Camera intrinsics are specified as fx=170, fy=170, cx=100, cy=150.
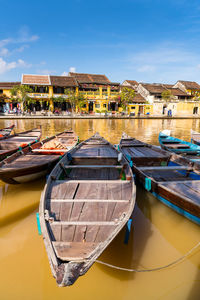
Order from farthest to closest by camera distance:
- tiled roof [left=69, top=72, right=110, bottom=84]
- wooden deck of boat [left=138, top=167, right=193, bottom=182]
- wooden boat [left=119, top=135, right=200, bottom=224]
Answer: tiled roof [left=69, top=72, right=110, bottom=84]
wooden deck of boat [left=138, top=167, right=193, bottom=182]
wooden boat [left=119, top=135, right=200, bottom=224]

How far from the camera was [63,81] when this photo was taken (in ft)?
113

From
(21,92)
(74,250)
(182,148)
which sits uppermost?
(21,92)

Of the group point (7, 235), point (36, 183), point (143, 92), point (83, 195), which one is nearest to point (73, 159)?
point (36, 183)

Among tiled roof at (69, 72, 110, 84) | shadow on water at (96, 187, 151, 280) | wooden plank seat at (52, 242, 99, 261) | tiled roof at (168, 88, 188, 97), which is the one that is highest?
tiled roof at (69, 72, 110, 84)

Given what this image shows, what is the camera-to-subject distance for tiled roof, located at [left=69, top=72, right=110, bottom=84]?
36362 mm

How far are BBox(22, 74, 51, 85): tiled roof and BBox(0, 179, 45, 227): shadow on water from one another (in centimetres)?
3124

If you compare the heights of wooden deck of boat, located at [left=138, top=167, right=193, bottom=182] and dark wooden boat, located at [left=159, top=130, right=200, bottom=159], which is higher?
dark wooden boat, located at [left=159, top=130, right=200, bottom=159]

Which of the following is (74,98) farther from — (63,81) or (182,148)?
(182,148)

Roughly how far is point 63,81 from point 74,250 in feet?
119

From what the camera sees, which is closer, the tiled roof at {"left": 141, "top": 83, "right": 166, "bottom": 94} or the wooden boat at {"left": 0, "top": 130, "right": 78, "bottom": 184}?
the wooden boat at {"left": 0, "top": 130, "right": 78, "bottom": 184}

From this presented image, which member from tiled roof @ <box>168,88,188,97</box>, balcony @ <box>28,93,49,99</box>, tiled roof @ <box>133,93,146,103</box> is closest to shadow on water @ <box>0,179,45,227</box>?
balcony @ <box>28,93,49,99</box>

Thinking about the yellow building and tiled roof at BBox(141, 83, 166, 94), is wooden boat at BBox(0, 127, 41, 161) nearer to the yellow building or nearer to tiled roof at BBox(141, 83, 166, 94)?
the yellow building

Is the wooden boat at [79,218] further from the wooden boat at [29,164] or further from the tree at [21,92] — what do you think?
the tree at [21,92]

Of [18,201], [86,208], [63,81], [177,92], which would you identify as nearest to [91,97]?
[63,81]
